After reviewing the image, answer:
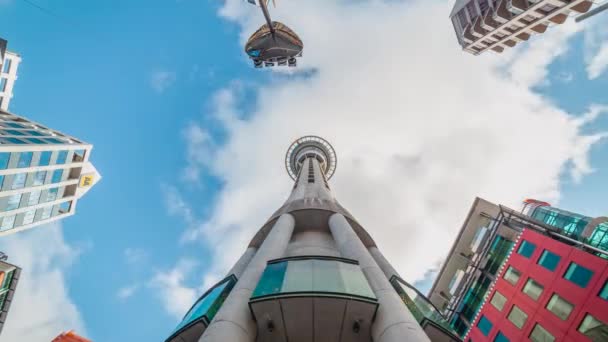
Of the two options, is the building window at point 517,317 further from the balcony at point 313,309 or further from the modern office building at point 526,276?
the balcony at point 313,309

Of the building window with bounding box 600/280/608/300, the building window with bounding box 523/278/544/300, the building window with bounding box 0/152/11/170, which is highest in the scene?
the building window with bounding box 600/280/608/300

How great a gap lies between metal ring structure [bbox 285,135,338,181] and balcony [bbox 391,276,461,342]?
61990 millimetres

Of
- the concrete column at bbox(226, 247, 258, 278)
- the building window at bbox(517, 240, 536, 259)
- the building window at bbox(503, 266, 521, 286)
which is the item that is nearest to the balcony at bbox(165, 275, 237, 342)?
the concrete column at bbox(226, 247, 258, 278)

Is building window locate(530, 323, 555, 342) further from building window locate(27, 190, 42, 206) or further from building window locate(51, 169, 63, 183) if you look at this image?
building window locate(51, 169, 63, 183)

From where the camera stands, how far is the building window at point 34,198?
43500mm

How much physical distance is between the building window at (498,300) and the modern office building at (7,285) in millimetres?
54637

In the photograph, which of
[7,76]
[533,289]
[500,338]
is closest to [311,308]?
[500,338]

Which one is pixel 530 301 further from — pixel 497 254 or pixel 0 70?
pixel 0 70

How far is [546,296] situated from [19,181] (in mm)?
58035

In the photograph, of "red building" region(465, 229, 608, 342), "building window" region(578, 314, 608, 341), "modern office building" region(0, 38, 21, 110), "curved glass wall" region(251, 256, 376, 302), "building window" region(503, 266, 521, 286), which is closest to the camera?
"curved glass wall" region(251, 256, 376, 302)

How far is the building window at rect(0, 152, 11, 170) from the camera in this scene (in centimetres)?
3644

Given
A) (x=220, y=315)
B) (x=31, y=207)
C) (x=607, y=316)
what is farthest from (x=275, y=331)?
(x=31, y=207)

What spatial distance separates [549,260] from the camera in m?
31.4

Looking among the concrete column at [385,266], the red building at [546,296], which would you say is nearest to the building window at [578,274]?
the red building at [546,296]
